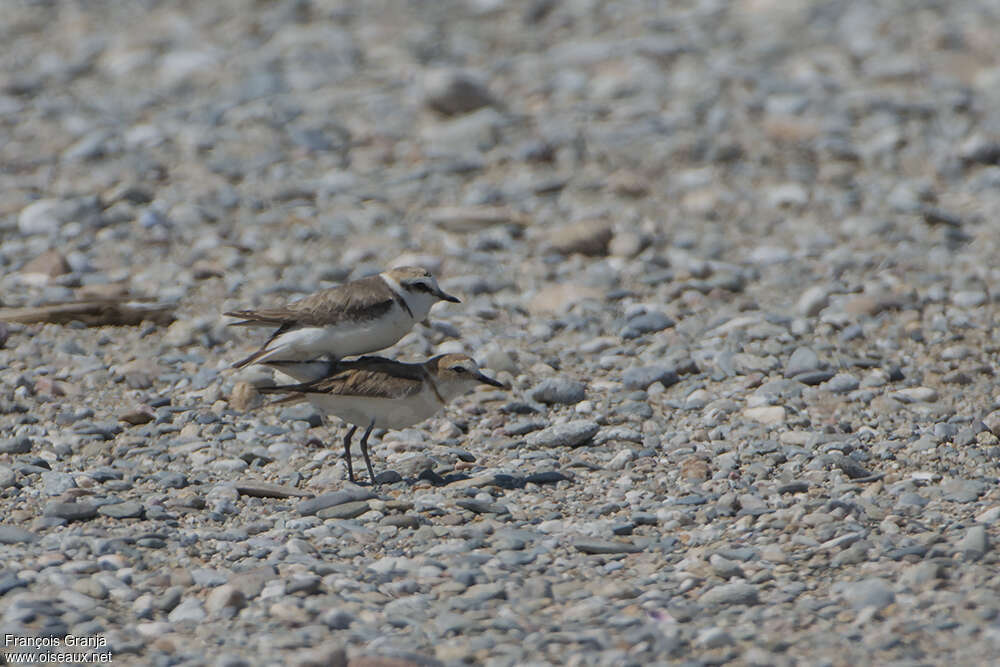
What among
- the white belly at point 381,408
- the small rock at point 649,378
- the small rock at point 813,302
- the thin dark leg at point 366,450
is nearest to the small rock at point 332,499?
the thin dark leg at point 366,450

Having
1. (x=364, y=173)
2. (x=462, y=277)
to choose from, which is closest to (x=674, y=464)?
(x=462, y=277)

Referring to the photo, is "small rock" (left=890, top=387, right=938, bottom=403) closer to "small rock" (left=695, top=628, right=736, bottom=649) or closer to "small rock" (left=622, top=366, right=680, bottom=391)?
"small rock" (left=622, top=366, right=680, bottom=391)

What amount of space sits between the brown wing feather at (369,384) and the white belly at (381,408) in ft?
0.10

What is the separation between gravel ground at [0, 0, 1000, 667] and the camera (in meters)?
5.67

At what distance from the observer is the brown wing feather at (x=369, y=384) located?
7.07 m

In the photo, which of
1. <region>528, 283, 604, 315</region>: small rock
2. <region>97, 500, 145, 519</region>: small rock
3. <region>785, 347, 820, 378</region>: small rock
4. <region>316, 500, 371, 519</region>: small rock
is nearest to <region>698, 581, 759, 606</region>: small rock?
<region>316, 500, 371, 519</region>: small rock

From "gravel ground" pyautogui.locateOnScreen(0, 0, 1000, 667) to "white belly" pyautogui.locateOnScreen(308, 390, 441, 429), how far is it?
279mm

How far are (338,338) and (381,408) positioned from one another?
52cm

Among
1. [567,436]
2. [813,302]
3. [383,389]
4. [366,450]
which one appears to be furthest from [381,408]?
[813,302]

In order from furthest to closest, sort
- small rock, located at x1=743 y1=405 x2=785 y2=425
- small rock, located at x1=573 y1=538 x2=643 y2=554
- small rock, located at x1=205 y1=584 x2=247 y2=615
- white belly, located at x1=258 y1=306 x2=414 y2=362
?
small rock, located at x1=743 y1=405 x2=785 y2=425 → white belly, located at x1=258 y1=306 x2=414 y2=362 → small rock, located at x1=573 y1=538 x2=643 y2=554 → small rock, located at x1=205 y1=584 x2=247 y2=615

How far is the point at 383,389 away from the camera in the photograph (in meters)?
7.08

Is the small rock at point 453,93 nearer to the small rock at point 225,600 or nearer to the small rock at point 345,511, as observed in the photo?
the small rock at point 345,511

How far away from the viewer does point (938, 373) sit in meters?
8.32

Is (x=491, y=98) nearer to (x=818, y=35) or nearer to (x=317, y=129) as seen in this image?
(x=317, y=129)
